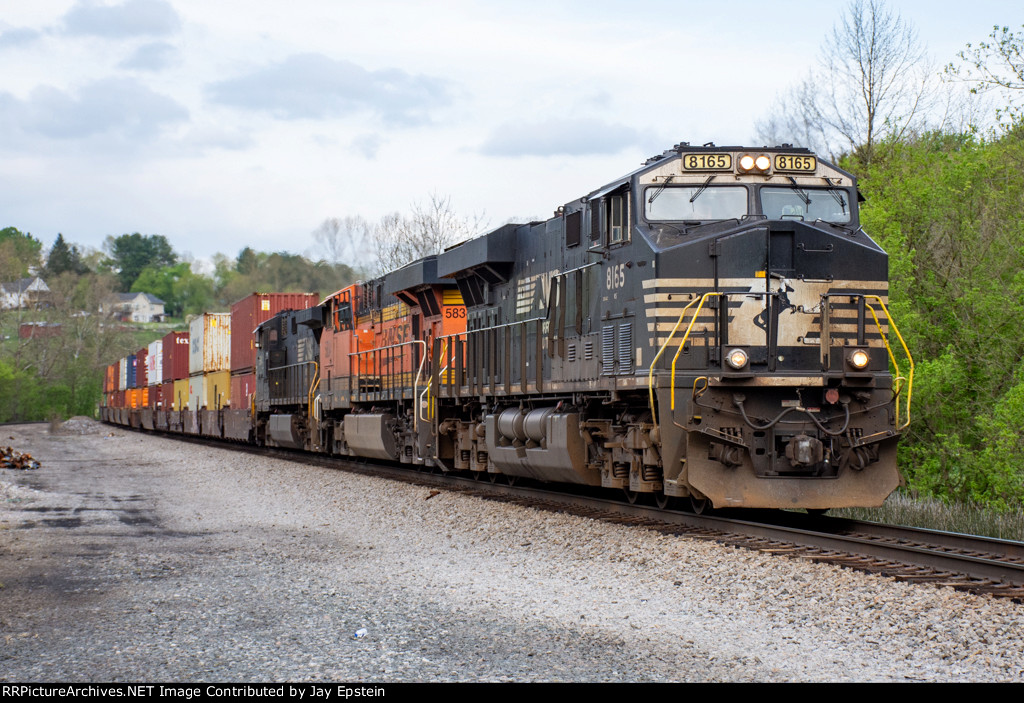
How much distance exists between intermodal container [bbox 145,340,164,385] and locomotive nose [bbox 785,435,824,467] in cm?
4130

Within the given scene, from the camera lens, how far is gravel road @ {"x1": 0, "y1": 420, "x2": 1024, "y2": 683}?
210 inches

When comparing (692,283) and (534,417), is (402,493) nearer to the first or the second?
(534,417)

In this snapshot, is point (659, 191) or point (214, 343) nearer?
point (659, 191)

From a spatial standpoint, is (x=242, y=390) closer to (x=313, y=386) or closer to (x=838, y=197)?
(x=313, y=386)

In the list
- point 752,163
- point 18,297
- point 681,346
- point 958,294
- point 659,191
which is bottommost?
point 681,346

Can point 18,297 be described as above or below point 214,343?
above

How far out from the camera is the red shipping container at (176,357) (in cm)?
4197

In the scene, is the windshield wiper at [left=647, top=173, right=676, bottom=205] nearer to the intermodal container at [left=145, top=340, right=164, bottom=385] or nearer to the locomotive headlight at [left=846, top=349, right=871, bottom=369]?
the locomotive headlight at [left=846, top=349, right=871, bottom=369]

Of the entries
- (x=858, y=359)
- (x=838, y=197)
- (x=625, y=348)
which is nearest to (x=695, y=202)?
(x=838, y=197)

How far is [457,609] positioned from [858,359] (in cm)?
477

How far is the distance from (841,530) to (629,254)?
11.3 ft

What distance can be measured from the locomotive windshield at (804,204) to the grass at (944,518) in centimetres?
359

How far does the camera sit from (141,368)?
54.3 metres

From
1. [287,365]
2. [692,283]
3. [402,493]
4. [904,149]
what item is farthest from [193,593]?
[287,365]
